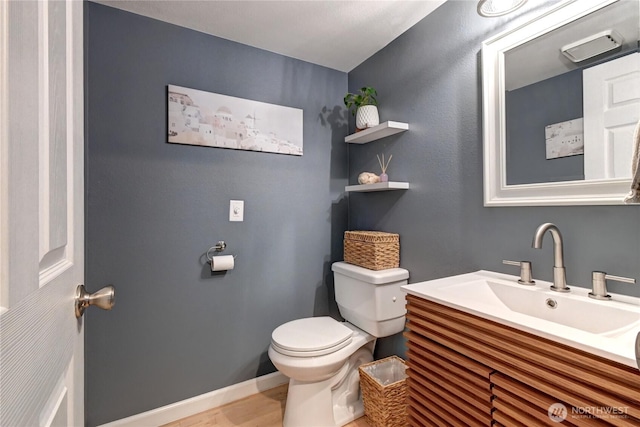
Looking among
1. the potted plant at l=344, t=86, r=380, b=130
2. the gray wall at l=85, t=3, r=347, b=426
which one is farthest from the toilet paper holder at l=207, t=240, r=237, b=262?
the potted plant at l=344, t=86, r=380, b=130

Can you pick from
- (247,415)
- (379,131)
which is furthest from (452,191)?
(247,415)

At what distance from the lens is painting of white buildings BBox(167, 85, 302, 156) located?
5.51 feet

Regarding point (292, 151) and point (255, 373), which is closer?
point (255, 373)

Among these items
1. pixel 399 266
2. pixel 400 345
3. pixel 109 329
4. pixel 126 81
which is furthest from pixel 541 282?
pixel 126 81

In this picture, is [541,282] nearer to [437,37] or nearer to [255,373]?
Answer: [437,37]

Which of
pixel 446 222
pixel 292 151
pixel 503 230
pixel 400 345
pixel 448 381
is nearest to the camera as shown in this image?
pixel 448 381

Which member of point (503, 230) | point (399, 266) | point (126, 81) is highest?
point (126, 81)

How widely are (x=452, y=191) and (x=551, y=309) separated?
663 millimetres

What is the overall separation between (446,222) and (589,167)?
2.02 ft

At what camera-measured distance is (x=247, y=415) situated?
168 cm

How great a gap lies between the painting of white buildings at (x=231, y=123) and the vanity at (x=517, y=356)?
134cm

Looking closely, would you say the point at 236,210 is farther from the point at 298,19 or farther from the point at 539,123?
the point at 539,123

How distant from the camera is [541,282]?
3.63 feet

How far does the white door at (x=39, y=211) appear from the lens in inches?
11.7
